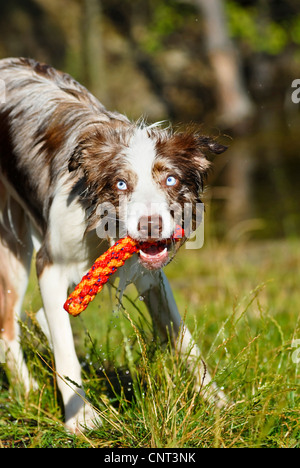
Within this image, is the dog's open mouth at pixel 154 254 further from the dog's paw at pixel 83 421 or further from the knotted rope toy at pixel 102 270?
the dog's paw at pixel 83 421

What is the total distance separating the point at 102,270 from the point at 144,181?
475 mm

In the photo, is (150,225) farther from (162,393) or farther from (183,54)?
(183,54)

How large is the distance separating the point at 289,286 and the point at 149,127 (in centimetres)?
389

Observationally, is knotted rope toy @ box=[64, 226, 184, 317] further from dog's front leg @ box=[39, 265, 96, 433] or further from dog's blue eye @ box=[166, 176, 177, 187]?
dog's front leg @ box=[39, 265, 96, 433]

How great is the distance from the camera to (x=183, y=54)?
2334 centimetres

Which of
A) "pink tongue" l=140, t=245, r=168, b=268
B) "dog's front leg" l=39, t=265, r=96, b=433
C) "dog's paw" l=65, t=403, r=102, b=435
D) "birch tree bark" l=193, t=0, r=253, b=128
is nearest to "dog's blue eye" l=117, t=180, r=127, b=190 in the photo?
"pink tongue" l=140, t=245, r=168, b=268

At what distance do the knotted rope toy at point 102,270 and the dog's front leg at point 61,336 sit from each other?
436mm

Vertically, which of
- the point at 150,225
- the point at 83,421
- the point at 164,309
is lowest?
the point at 83,421

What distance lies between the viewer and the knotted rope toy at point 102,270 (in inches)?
126

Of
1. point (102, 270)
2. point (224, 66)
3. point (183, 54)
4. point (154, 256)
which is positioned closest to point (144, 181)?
point (154, 256)

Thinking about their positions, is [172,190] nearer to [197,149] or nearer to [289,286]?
[197,149]

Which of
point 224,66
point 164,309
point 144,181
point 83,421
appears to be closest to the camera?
point 144,181

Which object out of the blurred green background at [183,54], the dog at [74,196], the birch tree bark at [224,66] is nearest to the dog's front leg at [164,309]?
the dog at [74,196]

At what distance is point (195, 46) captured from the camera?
926 inches
